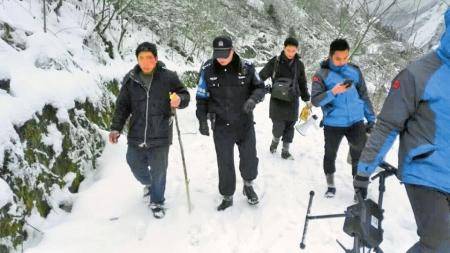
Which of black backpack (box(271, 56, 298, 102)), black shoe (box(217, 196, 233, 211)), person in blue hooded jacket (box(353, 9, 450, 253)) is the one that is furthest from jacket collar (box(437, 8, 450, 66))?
Result: black backpack (box(271, 56, 298, 102))

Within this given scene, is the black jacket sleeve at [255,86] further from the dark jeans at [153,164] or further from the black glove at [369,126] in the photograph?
the black glove at [369,126]

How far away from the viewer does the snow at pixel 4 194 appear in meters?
4.07

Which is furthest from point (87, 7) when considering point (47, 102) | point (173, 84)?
point (173, 84)

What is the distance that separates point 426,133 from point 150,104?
302 cm

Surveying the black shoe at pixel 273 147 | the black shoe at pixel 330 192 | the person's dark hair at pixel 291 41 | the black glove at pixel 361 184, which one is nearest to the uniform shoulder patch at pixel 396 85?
the black glove at pixel 361 184

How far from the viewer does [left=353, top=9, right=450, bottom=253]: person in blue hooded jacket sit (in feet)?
9.35

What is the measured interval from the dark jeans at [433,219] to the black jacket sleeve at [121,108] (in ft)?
10.8

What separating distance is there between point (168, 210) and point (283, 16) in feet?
210

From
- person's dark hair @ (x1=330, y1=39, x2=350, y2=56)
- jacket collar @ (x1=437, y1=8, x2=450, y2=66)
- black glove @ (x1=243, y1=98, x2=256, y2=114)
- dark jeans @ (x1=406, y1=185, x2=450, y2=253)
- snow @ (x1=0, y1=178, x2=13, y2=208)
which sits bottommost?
snow @ (x1=0, y1=178, x2=13, y2=208)

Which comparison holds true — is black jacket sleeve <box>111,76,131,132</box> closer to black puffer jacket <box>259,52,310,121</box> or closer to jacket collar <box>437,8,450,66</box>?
black puffer jacket <box>259,52,310,121</box>

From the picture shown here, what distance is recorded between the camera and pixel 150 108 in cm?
496

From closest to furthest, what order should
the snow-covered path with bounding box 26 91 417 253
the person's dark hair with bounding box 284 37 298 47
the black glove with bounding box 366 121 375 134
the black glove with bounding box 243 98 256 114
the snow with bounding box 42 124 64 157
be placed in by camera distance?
the snow-covered path with bounding box 26 91 417 253 < the black glove with bounding box 243 98 256 114 < the snow with bounding box 42 124 64 157 < the black glove with bounding box 366 121 375 134 < the person's dark hair with bounding box 284 37 298 47

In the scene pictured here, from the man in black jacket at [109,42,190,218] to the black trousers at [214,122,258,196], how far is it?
23.3 inches

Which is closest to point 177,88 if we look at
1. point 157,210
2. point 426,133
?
point 157,210
